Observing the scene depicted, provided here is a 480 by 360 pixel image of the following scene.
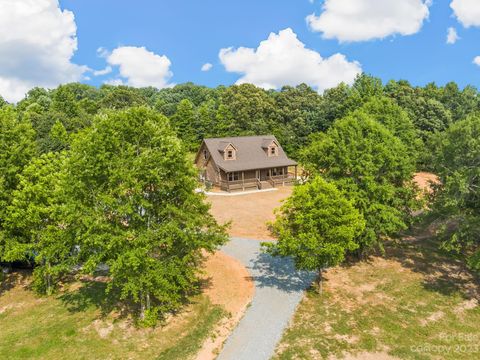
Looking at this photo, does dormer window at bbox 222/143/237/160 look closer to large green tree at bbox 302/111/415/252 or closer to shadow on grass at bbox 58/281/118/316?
large green tree at bbox 302/111/415/252

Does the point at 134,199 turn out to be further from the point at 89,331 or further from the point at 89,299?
the point at 89,299

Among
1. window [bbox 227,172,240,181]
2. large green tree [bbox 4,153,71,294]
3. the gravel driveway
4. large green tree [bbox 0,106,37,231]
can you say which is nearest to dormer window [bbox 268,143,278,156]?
window [bbox 227,172,240,181]

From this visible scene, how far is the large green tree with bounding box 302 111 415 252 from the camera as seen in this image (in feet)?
74.4

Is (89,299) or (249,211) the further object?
(249,211)

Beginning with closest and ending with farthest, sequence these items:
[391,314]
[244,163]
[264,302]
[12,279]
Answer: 1. [391,314]
2. [264,302]
3. [12,279]
4. [244,163]

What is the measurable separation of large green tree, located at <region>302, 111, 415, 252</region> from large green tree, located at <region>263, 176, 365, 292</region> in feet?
10.2

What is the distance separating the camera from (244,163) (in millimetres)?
46781

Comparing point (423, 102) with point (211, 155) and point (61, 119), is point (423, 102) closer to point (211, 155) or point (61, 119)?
point (211, 155)

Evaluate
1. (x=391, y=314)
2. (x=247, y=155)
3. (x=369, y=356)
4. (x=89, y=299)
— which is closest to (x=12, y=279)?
(x=89, y=299)

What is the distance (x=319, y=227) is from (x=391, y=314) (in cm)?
599

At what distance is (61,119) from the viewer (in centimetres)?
6144

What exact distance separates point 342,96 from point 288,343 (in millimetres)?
57992

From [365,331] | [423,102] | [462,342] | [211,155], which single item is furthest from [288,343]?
[423,102]

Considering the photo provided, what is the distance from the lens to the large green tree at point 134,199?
15211mm
